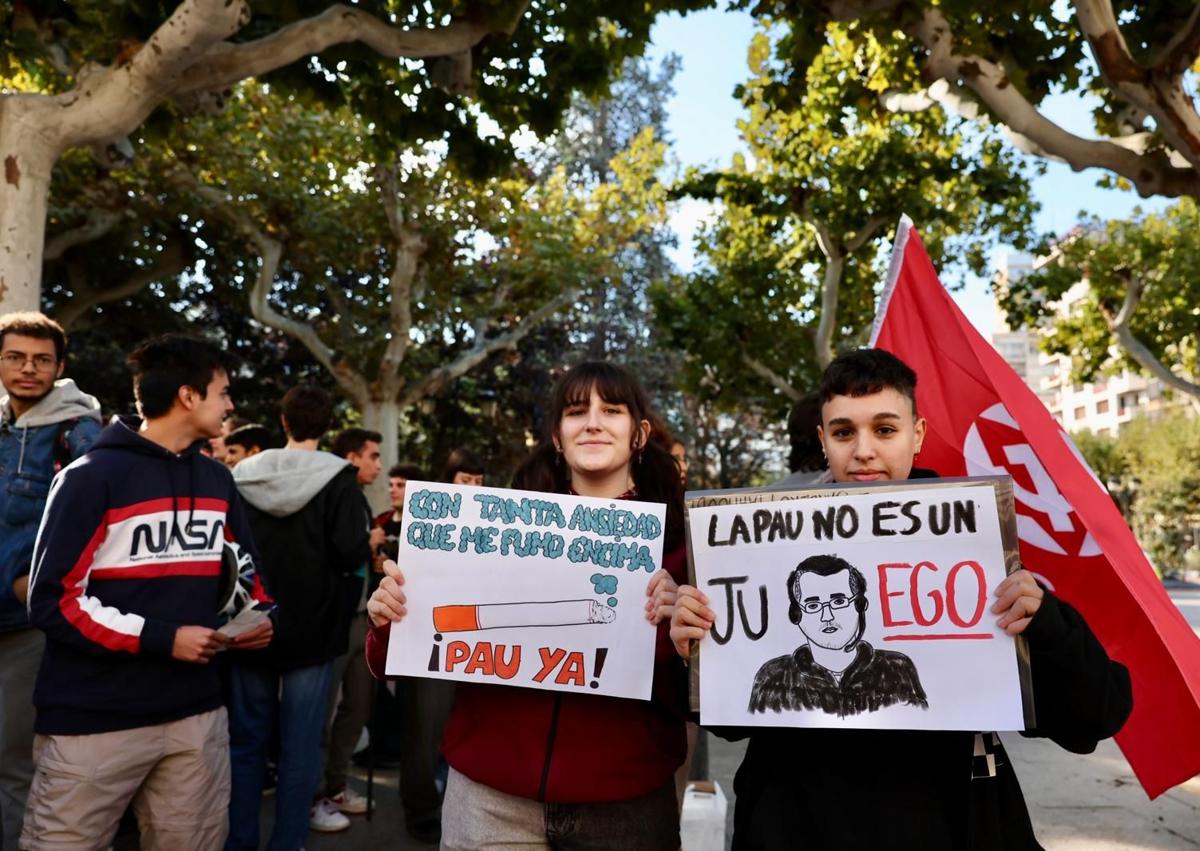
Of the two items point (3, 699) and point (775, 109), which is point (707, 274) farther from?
point (3, 699)

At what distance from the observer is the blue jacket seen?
3133mm

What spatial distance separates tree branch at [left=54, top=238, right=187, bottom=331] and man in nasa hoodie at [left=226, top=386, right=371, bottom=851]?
1314 cm

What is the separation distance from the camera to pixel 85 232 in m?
14.2

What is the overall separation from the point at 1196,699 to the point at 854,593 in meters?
1.06

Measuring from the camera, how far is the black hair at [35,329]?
3.24m

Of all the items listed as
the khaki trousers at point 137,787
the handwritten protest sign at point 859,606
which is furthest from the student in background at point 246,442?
the handwritten protest sign at point 859,606

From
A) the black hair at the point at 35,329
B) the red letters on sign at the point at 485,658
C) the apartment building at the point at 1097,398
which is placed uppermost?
the apartment building at the point at 1097,398

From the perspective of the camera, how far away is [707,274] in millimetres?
19203

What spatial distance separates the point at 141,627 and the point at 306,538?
1.47 m

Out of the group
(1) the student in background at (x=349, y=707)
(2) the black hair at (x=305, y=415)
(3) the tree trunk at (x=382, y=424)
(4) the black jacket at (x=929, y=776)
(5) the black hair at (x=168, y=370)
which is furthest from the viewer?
(3) the tree trunk at (x=382, y=424)

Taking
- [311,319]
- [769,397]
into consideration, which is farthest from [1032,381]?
[311,319]

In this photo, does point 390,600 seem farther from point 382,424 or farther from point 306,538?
point 382,424

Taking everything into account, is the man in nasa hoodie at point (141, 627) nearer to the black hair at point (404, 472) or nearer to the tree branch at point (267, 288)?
the black hair at point (404, 472)

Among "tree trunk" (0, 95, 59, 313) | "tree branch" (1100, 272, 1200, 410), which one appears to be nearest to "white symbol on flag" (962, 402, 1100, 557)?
"tree trunk" (0, 95, 59, 313)
